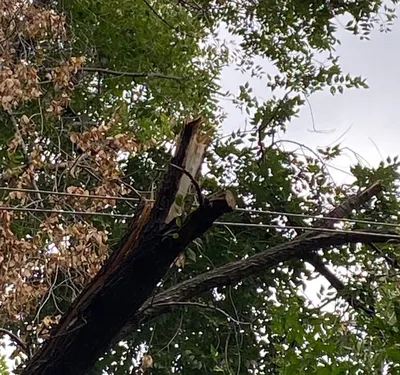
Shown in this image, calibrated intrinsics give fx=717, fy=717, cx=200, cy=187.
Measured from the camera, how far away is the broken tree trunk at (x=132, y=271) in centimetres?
163

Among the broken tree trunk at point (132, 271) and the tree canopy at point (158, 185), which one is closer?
the broken tree trunk at point (132, 271)

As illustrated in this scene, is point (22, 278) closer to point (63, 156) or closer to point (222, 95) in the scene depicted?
point (63, 156)

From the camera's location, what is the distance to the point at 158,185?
2123 mm

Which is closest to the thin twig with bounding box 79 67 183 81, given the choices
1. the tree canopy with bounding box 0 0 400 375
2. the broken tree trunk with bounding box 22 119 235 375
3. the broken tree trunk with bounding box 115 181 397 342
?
the tree canopy with bounding box 0 0 400 375

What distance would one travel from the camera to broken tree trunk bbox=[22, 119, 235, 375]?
5.34 ft

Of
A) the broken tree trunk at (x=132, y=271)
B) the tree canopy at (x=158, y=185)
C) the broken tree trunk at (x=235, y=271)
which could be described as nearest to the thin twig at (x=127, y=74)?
the tree canopy at (x=158, y=185)

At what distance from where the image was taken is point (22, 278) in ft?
9.03

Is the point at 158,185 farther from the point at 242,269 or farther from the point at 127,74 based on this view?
the point at 127,74

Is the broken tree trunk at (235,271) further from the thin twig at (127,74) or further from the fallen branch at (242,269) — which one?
the thin twig at (127,74)

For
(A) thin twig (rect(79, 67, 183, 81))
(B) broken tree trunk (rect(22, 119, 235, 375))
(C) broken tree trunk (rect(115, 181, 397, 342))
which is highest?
(A) thin twig (rect(79, 67, 183, 81))

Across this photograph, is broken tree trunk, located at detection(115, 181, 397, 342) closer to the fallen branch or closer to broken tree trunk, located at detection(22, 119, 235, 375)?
the fallen branch

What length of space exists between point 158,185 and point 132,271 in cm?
44

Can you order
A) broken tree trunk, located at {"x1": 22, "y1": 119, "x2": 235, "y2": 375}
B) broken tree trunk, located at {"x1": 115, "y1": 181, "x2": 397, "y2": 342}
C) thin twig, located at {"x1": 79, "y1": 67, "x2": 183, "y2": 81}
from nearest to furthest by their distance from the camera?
broken tree trunk, located at {"x1": 22, "y1": 119, "x2": 235, "y2": 375}, broken tree trunk, located at {"x1": 115, "y1": 181, "x2": 397, "y2": 342}, thin twig, located at {"x1": 79, "y1": 67, "x2": 183, "y2": 81}

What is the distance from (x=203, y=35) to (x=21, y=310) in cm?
191
